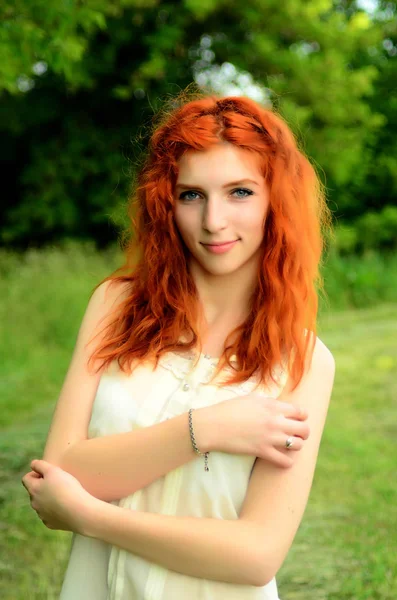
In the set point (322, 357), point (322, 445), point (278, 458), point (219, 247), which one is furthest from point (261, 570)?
point (322, 445)

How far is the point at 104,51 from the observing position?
1269cm

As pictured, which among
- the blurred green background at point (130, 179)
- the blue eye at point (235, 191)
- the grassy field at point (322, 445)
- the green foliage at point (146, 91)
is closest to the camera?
the blue eye at point (235, 191)

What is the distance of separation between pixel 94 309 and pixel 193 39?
39.1 ft

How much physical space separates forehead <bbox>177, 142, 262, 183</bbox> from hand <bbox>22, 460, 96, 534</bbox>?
2.32 feet

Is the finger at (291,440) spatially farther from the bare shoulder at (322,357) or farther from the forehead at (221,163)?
the forehead at (221,163)

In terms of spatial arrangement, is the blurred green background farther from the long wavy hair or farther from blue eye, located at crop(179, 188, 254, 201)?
blue eye, located at crop(179, 188, 254, 201)

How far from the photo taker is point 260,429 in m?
1.66

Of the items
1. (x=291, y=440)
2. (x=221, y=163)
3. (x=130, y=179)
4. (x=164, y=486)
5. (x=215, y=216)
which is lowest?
(x=130, y=179)

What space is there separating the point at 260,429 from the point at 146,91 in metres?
11.2

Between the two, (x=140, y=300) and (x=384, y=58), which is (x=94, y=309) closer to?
(x=140, y=300)

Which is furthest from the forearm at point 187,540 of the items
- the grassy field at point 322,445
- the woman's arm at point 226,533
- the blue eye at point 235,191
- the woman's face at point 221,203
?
the grassy field at point 322,445

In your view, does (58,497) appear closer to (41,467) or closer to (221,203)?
(41,467)

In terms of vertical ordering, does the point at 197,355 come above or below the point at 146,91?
below

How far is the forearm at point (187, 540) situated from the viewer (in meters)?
1.61
